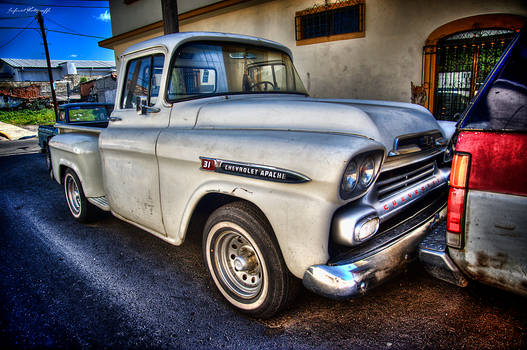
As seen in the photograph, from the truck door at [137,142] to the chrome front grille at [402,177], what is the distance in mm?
1732

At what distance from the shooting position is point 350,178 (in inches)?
73.4

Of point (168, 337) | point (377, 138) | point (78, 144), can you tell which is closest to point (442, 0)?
point (377, 138)

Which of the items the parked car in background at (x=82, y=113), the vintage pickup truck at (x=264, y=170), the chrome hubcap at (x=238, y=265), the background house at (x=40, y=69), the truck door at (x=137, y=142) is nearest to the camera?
the vintage pickup truck at (x=264, y=170)

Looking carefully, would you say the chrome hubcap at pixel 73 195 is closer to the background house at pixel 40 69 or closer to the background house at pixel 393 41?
the background house at pixel 393 41

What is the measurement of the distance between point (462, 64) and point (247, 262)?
6.17m

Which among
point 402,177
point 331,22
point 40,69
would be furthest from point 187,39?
point 40,69

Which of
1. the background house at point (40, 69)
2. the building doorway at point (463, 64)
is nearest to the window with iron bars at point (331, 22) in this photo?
the building doorway at point (463, 64)

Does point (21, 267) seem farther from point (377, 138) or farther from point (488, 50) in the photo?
point (488, 50)

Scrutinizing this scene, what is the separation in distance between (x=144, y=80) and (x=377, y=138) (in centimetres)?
225

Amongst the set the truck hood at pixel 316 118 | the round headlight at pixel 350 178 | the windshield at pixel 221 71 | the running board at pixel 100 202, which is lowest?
the running board at pixel 100 202

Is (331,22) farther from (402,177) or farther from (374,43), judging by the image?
(402,177)

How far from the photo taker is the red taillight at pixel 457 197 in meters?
1.75

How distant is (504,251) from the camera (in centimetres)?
163

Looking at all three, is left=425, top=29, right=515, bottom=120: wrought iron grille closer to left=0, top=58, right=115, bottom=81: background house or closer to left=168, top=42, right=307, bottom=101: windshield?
left=168, top=42, right=307, bottom=101: windshield
